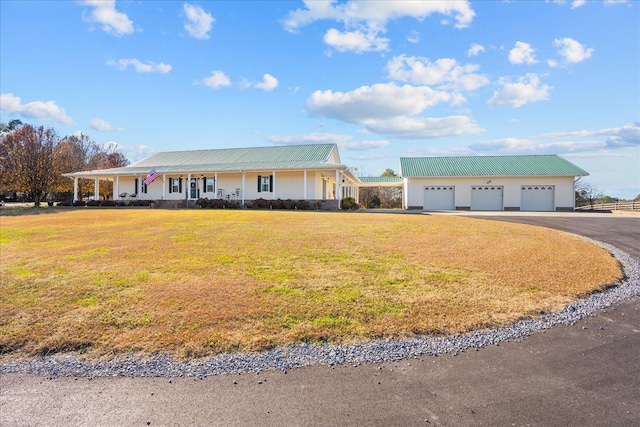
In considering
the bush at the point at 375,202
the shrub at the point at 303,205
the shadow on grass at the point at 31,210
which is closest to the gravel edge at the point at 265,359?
the shrub at the point at 303,205

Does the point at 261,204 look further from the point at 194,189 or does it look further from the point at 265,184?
the point at 194,189

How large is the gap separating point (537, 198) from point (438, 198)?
818 cm

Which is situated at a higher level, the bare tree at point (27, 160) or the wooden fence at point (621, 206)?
the bare tree at point (27, 160)

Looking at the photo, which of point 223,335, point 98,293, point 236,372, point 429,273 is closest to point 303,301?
point 223,335

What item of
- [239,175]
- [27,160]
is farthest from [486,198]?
[27,160]

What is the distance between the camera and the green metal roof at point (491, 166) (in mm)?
30922

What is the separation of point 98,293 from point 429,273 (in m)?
5.82

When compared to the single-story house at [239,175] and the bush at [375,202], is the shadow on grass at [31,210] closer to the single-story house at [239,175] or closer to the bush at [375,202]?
the single-story house at [239,175]

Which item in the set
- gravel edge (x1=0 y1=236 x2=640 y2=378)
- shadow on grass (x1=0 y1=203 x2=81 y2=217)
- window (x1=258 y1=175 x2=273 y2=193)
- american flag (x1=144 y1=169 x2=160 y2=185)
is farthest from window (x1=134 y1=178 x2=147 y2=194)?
gravel edge (x1=0 y1=236 x2=640 y2=378)

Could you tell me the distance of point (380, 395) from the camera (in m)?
3.26

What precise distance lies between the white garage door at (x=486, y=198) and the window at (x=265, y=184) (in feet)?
58.1

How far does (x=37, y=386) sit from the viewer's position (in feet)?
11.7

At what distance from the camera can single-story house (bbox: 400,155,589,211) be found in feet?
101

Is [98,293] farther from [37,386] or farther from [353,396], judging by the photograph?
[353,396]
